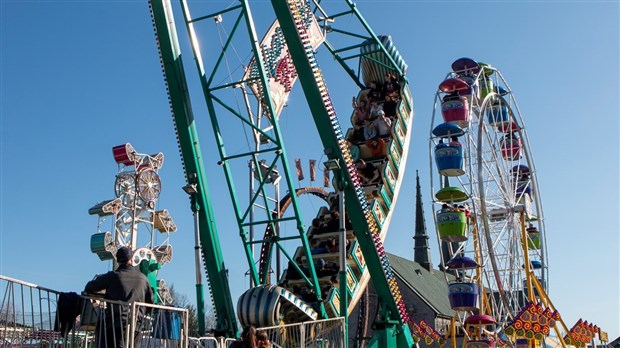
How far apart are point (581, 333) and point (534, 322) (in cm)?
338

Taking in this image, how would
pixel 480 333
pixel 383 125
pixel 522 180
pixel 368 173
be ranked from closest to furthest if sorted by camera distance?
pixel 368 173
pixel 383 125
pixel 480 333
pixel 522 180

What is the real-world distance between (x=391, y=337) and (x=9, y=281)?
1046 centimetres

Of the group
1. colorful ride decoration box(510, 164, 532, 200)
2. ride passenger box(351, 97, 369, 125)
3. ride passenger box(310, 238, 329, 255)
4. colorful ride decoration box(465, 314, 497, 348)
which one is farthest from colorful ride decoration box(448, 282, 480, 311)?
ride passenger box(351, 97, 369, 125)

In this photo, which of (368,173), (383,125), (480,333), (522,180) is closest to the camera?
(368,173)

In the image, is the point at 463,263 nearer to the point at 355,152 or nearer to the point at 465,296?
the point at 465,296

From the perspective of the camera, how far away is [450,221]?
64.8 feet

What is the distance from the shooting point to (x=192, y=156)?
45.9 feet

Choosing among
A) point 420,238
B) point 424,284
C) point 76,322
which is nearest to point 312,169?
point 76,322

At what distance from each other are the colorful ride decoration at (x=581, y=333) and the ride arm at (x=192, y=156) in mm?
10828

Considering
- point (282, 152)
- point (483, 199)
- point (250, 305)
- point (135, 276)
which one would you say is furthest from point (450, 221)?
point (135, 276)

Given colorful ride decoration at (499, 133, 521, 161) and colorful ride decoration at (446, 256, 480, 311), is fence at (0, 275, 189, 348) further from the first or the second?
colorful ride decoration at (499, 133, 521, 161)

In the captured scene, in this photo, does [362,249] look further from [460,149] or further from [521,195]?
[521,195]

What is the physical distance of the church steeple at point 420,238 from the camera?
66.2 metres

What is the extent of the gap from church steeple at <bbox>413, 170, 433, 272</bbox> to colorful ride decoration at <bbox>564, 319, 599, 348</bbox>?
4331 centimetres
